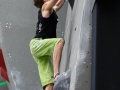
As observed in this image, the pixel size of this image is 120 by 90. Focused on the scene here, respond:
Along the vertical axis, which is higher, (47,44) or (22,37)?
(47,44)

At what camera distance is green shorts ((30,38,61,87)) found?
534 centimetres

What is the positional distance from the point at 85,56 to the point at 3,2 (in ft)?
12.0

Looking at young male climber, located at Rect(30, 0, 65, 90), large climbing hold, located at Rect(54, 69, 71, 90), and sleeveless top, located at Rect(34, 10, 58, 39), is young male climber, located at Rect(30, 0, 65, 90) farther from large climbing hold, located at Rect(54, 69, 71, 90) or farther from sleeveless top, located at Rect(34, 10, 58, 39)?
large climbing hold, located at Rect(54, 69, 71, 90)

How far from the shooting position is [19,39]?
714 centimetres

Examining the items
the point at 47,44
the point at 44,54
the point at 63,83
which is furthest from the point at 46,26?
the point at 63,83

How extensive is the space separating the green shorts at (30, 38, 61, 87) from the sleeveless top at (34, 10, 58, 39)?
0.09 m

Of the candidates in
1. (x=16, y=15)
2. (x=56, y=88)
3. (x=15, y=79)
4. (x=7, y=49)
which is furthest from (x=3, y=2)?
(x=56, y=88)

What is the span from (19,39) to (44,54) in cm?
175

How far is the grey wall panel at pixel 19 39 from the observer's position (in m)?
6.68

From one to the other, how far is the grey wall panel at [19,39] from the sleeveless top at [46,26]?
52.8 inches
